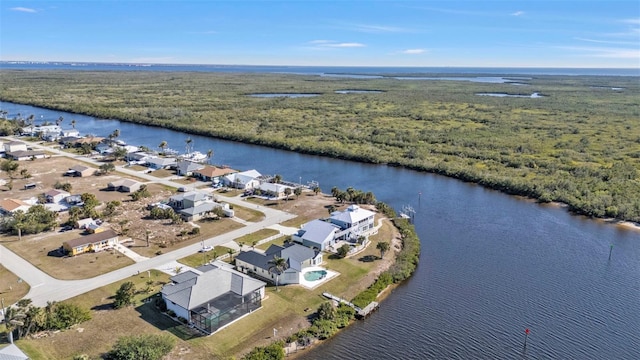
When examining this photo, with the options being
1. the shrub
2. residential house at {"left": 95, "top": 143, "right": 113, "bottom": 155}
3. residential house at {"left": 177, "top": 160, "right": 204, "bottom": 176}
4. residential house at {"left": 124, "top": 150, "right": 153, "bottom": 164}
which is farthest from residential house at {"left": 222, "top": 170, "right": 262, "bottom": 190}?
the shrub

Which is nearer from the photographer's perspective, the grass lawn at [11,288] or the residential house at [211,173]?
the grass lawn at [11,288]

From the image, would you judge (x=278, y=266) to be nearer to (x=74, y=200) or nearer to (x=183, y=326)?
(x=183, y=326)

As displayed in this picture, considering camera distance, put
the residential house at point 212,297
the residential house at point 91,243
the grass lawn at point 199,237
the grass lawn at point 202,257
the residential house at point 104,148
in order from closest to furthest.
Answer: the residential house at point 212,297
the grass lawn at point 202,257
the residential house at point 91,243
the grass lawn at point 199,237
the residential house at point 104,148

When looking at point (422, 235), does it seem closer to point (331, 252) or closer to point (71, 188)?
point (331, 252)

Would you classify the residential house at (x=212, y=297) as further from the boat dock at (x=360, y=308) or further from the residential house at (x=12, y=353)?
the residential house at (x=12, y=353)

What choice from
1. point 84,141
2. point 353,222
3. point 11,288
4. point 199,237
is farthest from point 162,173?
point 353,222

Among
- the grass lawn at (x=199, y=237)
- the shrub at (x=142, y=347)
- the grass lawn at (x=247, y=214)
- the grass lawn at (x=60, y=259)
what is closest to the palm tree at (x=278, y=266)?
the shrub at (x=142, y=347)
